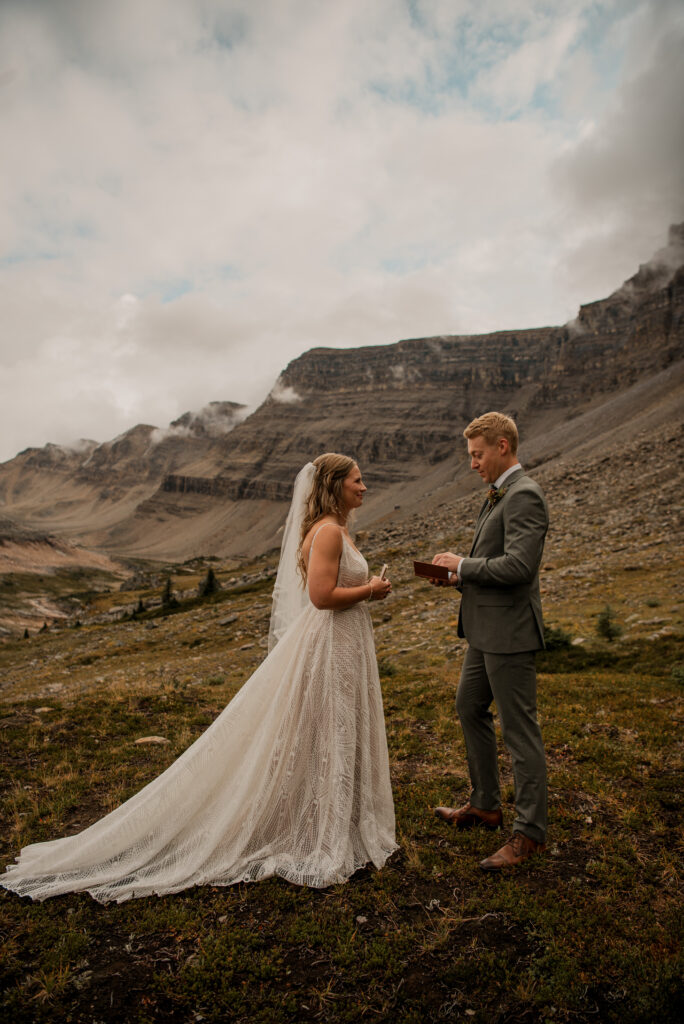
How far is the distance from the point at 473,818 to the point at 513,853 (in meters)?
0.70

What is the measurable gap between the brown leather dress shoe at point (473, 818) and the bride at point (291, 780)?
0.67 meters

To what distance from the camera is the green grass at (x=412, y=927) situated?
3.39 m

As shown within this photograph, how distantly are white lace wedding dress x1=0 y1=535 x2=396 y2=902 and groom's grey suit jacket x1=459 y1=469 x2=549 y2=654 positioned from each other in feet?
3.61

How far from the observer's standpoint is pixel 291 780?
200 inches

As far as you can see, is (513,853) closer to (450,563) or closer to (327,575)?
(450,563)

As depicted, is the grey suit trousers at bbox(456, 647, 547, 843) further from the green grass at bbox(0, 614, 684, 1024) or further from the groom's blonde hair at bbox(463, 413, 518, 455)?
the groom's blonde hair at bbox(463, 413, 518, 455)

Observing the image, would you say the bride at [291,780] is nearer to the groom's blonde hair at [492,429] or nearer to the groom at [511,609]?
the groom at [511,609]

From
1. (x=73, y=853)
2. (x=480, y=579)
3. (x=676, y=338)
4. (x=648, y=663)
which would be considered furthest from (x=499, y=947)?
(x=676, y=338)

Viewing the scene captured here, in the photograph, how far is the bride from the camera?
4.76 metres

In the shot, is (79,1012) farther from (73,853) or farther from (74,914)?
(73,853)

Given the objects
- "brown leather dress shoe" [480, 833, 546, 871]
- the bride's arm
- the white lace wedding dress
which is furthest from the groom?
the white lace wedding dress

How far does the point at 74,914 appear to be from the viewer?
4230 millimetres

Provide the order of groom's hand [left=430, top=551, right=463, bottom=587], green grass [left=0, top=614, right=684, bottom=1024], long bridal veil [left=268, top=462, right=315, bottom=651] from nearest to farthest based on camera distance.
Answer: green grass [left=0, top=614, right=684, bottom=1024], groom's hand [left=430, top=551, right=463, bottom=587], long bridal veil [left=268, top=462, right=315, bottom=651]

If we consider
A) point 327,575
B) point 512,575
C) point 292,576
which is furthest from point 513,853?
point 292,576
